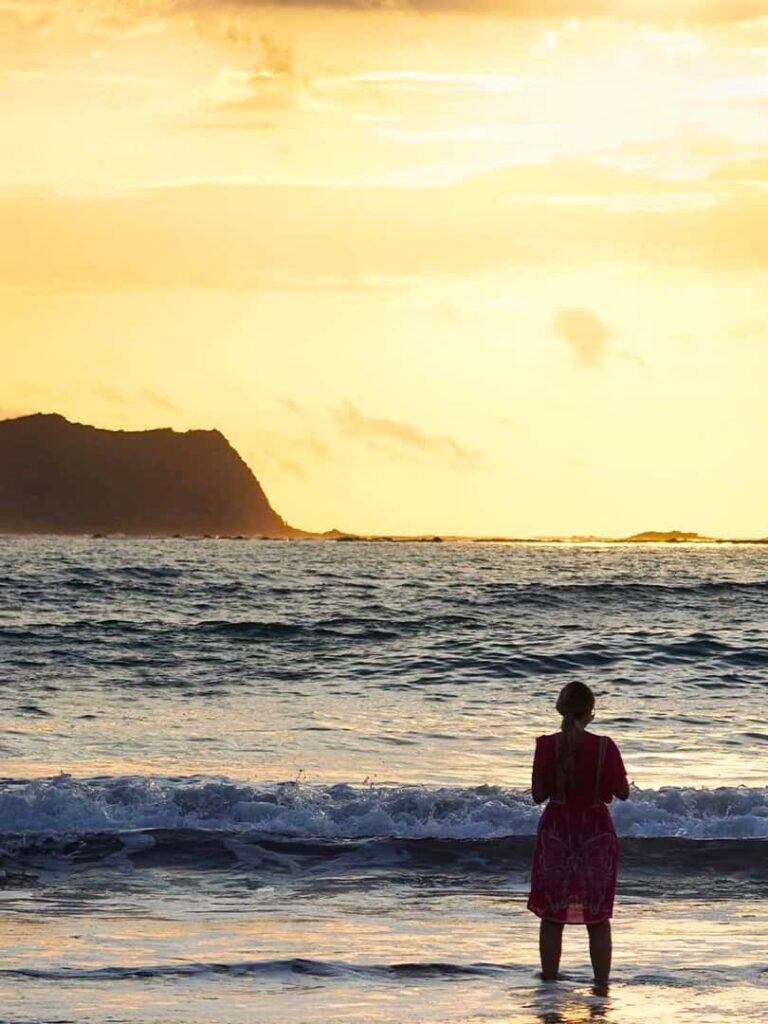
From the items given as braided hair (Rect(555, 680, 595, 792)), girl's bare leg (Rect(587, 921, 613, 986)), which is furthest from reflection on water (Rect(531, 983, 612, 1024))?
braided hair (Rect(555, 680, 595, 792))

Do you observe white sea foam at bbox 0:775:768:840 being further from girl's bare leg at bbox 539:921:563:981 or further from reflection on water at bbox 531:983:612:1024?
reflection on water at bbox 531:983:612:1024

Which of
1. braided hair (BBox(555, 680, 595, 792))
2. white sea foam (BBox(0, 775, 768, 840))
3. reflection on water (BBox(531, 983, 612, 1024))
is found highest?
braided hair (BBox(555, 680, 595, 792))

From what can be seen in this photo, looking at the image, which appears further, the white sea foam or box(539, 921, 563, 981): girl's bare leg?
the white sea foam

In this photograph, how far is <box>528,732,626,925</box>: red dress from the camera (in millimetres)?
9102

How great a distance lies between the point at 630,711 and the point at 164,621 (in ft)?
55.6

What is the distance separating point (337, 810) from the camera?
14734 millimetres

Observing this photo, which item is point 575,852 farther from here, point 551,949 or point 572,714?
point 572,714

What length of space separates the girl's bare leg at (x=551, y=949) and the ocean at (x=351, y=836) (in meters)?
0.10

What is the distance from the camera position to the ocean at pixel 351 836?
356 inches

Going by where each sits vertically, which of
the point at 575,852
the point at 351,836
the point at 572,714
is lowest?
the point at 351,836

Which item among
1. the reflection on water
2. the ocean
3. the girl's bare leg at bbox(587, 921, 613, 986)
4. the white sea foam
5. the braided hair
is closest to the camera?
the reflection on water

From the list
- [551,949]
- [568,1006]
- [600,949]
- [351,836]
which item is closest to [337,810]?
[351,836]

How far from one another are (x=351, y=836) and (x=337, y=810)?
0.48 m

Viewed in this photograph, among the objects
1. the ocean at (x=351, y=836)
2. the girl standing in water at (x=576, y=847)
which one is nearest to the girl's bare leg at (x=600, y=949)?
the girl standing in water at (x=576, y=847)
